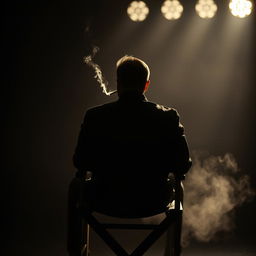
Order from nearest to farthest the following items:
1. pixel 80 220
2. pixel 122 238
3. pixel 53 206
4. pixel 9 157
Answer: pixel 80 220 → pixel 122 238 → pixel 53 206 → pixel 9 157

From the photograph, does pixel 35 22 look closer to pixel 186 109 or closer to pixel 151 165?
pixel 186 109

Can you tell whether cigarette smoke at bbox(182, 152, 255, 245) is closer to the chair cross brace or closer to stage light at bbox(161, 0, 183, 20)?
stage light at bbox(161, 0, 183, 20)

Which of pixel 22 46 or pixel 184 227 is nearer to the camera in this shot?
pixel 184 227

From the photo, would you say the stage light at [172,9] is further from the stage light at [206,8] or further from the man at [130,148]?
→ the man at [130,148]

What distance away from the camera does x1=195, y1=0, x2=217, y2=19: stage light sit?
390cm

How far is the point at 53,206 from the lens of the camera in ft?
12.5

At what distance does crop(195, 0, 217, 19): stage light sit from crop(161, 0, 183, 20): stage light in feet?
0.56

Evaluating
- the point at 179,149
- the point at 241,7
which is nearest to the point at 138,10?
the point at 241,7

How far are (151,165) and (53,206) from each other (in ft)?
7.11

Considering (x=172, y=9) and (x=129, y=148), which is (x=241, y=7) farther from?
(x=129, y=148)

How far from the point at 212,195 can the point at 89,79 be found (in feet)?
5.41

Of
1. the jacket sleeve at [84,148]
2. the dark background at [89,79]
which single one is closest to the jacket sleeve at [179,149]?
the jacket sleeve at [84,148]


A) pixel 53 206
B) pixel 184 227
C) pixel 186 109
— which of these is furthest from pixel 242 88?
pixel 53 206

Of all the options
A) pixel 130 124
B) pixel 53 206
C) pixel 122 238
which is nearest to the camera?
pixel 130 124
